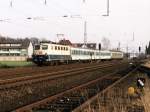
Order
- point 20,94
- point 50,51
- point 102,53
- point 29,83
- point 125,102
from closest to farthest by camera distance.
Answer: point 125,102, point 20,94, point 29,83, point 50,51, point 102,53

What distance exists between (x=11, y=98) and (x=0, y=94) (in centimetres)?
84

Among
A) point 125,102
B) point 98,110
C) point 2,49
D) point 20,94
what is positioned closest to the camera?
point 98,110

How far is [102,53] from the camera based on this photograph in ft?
279

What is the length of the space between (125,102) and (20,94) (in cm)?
490

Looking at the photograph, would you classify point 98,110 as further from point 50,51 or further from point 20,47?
point 20,47

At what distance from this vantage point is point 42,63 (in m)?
45.0

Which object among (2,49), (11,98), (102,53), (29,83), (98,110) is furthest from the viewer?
(2,49)

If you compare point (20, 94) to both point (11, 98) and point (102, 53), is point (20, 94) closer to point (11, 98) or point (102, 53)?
point (11, 98)

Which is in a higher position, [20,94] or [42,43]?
[42,43]

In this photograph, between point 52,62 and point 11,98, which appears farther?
point 52,62

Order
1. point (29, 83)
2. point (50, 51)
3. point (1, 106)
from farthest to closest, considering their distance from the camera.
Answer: point (50, 51) < point (29, 83) < point (1, 106)

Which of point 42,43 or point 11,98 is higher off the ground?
A: point 42,43

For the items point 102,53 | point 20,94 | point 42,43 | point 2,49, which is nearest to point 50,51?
point 42,43

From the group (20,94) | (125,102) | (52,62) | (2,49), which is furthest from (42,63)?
(2,49)
